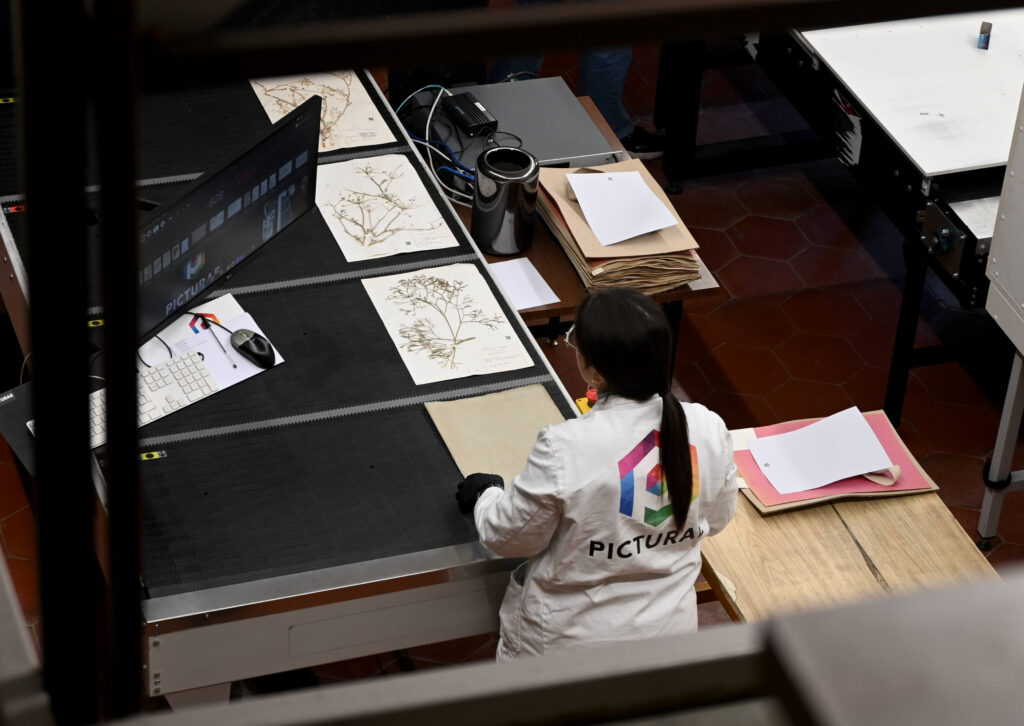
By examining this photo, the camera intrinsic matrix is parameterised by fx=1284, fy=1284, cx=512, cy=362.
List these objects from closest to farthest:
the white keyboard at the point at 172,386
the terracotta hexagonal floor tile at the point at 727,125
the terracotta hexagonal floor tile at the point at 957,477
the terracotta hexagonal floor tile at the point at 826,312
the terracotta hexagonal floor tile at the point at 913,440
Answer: the white keyboard at the point at 172,386
the terracotta hexagonal floor tile at the point at 957,477
the terracotta hexagonal floor tile at the point at 913,440
the terracotta hexagonal floor tile at the point at 826,312
the terracotta hexagonal floor tile at the point at 727,125

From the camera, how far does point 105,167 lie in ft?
1.57

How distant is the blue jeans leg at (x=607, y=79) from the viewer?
15.9 feet

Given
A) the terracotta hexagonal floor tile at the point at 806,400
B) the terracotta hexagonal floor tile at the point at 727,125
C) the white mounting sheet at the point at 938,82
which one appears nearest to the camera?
the white mounting sheet at the point at 938,82

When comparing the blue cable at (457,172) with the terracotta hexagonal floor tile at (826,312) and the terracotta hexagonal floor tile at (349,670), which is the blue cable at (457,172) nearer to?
the terracotta hexagonal floor tile at (349,670)

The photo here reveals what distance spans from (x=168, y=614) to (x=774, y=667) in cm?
200

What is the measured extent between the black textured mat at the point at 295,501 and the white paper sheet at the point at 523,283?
26.1 inches

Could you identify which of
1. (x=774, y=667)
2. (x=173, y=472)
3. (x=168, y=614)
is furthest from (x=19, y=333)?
(x=774, y=667)

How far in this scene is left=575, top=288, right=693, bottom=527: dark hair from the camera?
2.16 metres

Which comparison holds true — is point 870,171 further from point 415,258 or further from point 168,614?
point 168,614

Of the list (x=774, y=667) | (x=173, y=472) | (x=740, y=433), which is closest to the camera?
(x=774, y=667)

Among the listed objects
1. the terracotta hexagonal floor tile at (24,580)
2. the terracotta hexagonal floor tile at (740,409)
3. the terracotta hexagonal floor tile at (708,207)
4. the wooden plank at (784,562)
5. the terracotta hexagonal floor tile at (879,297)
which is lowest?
the terracotta hexagonal floor tile at (24,580)

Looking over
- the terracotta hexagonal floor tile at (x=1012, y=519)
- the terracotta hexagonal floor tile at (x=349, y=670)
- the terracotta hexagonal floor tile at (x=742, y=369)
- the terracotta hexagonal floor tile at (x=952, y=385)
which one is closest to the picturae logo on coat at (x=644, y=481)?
the terracotta hexagonal floor tile at (x=349, y=670)

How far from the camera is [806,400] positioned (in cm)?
414

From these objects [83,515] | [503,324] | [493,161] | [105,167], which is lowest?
[503,324]
